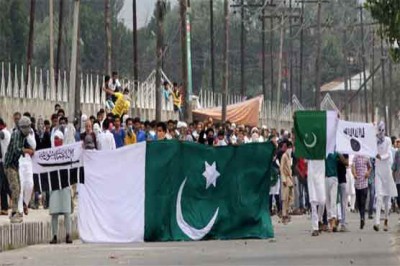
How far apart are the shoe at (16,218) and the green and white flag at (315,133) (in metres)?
5.25

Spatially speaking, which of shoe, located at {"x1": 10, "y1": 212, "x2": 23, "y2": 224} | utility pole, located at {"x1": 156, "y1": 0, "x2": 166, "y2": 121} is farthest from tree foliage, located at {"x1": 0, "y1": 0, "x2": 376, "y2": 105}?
shoe, located at {"x1": 10, "y1": 212, "x2": 23, "y2": 224}

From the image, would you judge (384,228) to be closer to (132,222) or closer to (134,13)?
Result: (132,222)

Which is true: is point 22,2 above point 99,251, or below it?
above

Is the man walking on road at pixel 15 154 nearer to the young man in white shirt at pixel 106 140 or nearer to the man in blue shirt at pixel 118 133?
the young man in white shirt at pixel 106 140

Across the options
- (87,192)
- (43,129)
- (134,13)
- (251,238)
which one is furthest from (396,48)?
(134,13)

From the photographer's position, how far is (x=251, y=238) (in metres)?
26.9

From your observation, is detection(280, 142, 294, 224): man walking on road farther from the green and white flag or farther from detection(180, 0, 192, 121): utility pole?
detection(180, 0, 192, 121): utility pole

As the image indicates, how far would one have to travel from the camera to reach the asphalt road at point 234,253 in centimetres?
2209

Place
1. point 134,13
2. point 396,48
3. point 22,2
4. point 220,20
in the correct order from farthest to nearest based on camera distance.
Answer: point 220,20 < point 22,2 < point 134,13 < point 396,48

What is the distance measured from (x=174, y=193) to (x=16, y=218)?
258cm

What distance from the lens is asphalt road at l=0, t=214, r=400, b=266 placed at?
22094 mm

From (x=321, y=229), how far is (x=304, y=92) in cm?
12392

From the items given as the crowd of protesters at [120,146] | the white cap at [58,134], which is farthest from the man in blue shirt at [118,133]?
the white cap at [58,134]

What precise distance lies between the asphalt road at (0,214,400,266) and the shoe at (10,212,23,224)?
764mm
